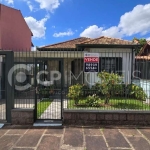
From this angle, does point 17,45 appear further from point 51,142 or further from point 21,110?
point 51,142

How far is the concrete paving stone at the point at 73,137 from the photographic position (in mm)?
4598

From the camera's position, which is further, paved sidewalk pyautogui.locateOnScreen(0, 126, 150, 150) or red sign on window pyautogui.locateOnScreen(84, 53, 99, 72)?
red sign on window pyautogui.locateOnScreen(84, 53, 99, 72)

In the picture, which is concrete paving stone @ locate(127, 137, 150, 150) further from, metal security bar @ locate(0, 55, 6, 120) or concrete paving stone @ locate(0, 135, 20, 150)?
metal security bar @ locate(0, 55, 6, 120)

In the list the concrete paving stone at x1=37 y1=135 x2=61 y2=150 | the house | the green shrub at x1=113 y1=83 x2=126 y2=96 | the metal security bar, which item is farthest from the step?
the house

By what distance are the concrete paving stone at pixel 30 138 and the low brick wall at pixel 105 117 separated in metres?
1.16

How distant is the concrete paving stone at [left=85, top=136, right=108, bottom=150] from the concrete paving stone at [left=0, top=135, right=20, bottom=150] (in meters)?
2.13

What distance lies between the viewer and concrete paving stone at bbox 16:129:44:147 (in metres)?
4.52

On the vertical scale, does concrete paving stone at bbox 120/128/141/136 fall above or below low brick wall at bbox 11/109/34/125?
below

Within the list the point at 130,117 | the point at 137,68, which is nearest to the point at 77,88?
the point at 130,117

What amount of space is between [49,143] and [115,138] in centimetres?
201

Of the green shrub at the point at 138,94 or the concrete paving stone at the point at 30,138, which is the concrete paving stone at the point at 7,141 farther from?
the green shrub at the point at 138,94

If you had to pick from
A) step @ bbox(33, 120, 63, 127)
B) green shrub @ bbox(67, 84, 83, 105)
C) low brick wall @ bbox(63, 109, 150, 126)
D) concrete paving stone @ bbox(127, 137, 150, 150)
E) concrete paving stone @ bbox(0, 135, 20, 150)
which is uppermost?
green shrub @ bbox(67, 84, 83, 105)

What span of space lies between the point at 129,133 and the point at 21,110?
394 cm

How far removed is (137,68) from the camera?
1004 cm
